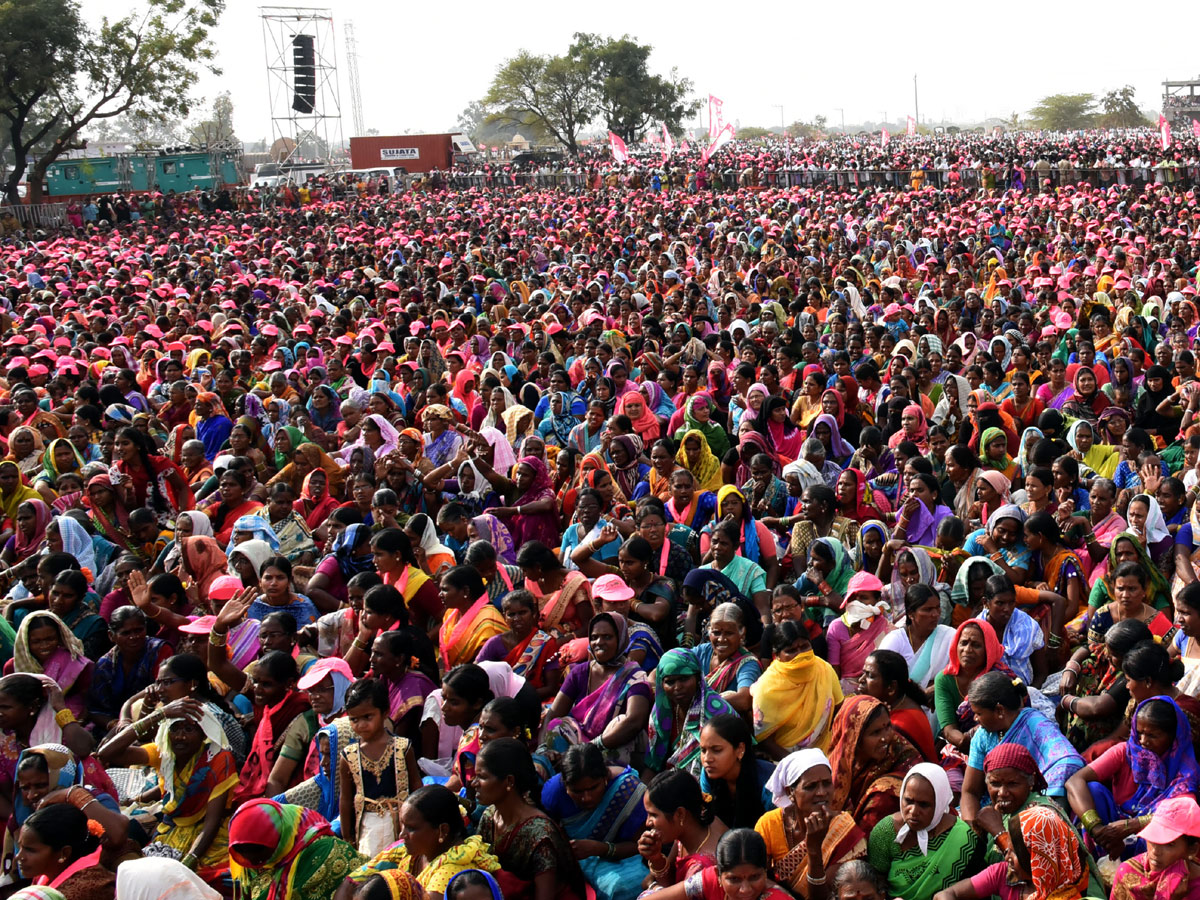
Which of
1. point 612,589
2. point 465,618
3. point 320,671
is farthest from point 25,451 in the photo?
point 612,589

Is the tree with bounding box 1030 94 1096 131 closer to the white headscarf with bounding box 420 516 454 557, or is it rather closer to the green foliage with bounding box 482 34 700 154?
the green foliage with bounding box 482 34 700 154

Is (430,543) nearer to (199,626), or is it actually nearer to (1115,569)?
(199,626)

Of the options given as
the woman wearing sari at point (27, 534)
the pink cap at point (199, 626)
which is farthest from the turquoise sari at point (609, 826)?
the woman wearing sari at point (27, 534)

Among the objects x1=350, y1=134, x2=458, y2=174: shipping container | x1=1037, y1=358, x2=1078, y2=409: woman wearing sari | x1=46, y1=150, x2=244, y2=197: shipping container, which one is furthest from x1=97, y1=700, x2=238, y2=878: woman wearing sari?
x1=350, y1=134, x2=458, y2=174: shipping container

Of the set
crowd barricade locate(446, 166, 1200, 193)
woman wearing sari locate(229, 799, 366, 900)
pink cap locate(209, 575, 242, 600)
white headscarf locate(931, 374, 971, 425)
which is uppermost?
crowd barricade locate(446, 166, 1200, 193)

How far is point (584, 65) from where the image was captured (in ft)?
193

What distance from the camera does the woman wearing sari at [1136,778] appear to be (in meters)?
3.35

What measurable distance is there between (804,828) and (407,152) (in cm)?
4603

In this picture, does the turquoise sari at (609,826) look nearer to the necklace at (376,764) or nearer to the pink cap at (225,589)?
the necklace at (376,764)

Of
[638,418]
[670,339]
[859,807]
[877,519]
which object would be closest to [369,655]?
[859,807]

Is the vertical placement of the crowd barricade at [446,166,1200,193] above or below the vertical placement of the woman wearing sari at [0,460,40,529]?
above

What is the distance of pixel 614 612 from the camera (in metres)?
4.43

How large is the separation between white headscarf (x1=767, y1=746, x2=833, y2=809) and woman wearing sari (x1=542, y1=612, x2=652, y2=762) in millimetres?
731

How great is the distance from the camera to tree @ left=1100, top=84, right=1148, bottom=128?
8050 centimetres
